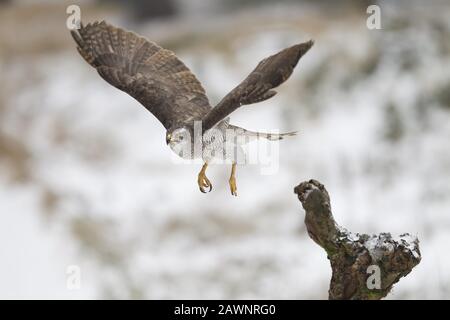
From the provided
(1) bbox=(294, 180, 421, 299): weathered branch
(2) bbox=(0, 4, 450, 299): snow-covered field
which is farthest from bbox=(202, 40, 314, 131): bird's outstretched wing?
(2) bbox=(0, 4, 450, 299): snow-covered field

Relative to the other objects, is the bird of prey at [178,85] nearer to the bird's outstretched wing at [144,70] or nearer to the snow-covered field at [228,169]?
the bird's outstretched wing at [144,70]

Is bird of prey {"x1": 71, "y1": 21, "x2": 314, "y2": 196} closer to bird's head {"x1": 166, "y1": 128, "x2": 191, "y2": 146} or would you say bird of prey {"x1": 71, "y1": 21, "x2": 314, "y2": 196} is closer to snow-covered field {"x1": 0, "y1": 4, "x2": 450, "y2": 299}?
bird's head {"x1": 166, "y1": 128, "x2": 191, "y2": 146}

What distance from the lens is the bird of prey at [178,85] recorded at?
297cm

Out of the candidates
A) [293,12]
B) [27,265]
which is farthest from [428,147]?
[27,265]

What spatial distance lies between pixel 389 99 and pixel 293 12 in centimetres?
337

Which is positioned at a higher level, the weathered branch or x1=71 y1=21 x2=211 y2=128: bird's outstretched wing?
x1=71 y1=21 x2=211 y2=128: bird's outstretched wing

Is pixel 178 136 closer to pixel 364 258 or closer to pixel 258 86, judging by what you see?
pixel 258 86

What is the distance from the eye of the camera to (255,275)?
9.73 meters

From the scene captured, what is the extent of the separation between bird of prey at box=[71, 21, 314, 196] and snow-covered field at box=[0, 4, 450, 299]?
4.96 metres

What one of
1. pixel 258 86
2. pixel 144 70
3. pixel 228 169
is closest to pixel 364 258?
pixel 258 86

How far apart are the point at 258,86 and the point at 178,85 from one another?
0.56 metres

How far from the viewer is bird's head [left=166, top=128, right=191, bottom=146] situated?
9.71 ft

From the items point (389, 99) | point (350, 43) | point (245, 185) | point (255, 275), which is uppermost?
point (350, 43)
